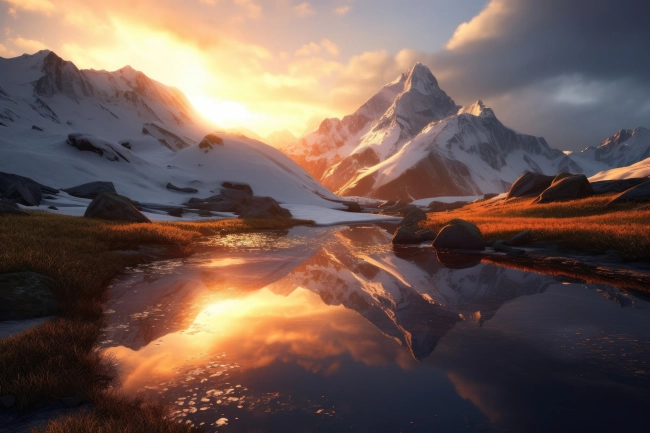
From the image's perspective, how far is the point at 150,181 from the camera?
78.6 metres

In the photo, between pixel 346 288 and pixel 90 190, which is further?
pixel 90 190

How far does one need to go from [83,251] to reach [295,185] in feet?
321

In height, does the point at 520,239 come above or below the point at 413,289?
above

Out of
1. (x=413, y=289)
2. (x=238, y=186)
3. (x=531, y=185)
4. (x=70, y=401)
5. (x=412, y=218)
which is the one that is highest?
(x=531, y=185)

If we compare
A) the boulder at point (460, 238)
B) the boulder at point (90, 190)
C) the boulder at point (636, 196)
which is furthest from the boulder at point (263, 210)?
the boulder at point (636, 196)

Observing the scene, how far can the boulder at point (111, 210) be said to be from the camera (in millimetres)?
27930

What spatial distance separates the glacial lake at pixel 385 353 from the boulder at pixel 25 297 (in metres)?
1.62

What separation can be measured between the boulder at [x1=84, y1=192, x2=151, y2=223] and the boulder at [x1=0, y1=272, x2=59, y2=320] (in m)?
19.7

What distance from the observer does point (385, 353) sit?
759 cm

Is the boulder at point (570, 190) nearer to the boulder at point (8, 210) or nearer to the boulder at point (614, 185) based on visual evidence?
the boulder at point (614, 185)

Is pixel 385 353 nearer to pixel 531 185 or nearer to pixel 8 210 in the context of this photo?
pixel 8 210

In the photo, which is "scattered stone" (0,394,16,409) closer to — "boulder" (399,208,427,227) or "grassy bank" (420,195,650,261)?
"grassy bank" (420,195,650,261)

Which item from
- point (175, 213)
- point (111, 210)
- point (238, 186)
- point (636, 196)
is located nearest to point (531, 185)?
point (636, 196)

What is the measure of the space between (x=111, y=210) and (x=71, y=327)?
78.3ft
